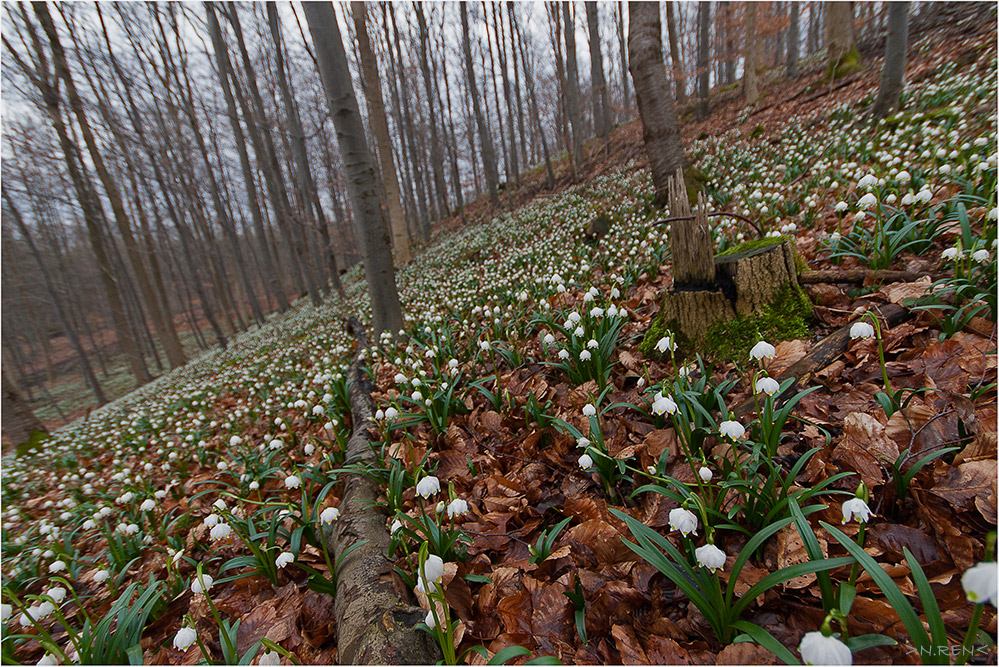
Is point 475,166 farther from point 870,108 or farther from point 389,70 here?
point 870,108

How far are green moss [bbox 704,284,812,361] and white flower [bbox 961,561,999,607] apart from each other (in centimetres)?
166

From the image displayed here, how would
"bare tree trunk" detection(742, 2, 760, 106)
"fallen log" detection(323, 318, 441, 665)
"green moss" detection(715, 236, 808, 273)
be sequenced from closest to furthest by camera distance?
"fallen log" detection(323, 318, 441, 665)
"green moss" detection(715, 236, 808, 273)
"bare tree trunk" detection(742, 2, 760, 106)

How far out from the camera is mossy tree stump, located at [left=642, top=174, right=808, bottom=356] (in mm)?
2371

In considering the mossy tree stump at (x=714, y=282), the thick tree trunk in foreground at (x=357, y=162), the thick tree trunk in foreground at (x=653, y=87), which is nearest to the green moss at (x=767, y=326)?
the mossy tree stump at (x=714, y=282)

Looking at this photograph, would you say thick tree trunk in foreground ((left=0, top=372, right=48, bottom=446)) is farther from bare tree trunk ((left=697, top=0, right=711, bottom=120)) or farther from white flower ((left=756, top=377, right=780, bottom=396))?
bare tree trunk ((left=697, top=0, right=711, bottom=120))

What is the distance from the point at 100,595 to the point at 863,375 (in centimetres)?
480

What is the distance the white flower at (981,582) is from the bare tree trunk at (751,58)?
1483 cm

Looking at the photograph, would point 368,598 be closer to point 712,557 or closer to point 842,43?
point 712,557

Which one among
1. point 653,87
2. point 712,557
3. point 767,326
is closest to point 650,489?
point 712,557

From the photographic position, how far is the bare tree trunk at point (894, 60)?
5301 mm

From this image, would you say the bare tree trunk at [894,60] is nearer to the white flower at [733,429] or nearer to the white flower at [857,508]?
the white flower at [733,429]

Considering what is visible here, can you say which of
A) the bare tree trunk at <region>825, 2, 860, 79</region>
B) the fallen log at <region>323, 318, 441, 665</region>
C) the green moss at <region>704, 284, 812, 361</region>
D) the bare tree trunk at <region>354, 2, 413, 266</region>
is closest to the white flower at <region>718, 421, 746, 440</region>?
the green moss at <region>704, 284, 812, 361</region>

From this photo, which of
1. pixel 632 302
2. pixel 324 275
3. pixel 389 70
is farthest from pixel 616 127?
pixel 632 302

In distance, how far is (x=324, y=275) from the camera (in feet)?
58.9
